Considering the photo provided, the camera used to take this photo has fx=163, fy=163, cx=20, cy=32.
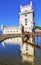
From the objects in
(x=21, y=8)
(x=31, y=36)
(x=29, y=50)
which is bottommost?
(x=29, y=50)

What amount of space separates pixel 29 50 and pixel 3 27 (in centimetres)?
2174

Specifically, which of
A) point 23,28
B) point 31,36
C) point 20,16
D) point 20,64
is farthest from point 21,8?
point 20,64

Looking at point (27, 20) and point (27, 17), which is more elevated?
point (27, 17)

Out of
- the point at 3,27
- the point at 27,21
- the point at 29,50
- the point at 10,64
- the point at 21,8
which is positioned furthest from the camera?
the point at 3,27

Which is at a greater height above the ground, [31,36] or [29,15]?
[29,15]

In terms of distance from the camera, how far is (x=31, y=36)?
139ft

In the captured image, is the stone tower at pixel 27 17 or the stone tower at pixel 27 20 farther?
the stone tower at pixel 27 17

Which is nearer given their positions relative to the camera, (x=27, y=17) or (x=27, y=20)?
(x=27, y=17)

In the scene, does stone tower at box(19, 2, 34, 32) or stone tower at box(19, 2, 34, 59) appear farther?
stone tower at box(19, 2, 34, 32)

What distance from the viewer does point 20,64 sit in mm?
28719

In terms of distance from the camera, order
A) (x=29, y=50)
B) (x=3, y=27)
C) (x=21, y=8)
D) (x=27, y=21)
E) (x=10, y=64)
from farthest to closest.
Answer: (x=3, y=27) < (x=21, y=8) < (x=27, y=21) < (x=29, y=50) < (x=10, y=64)

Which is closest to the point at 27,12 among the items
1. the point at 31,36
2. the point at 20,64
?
the point at 31,36

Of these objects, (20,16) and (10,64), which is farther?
(20,16)

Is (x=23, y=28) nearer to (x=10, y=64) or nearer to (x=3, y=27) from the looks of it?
(x=3, y=27)
